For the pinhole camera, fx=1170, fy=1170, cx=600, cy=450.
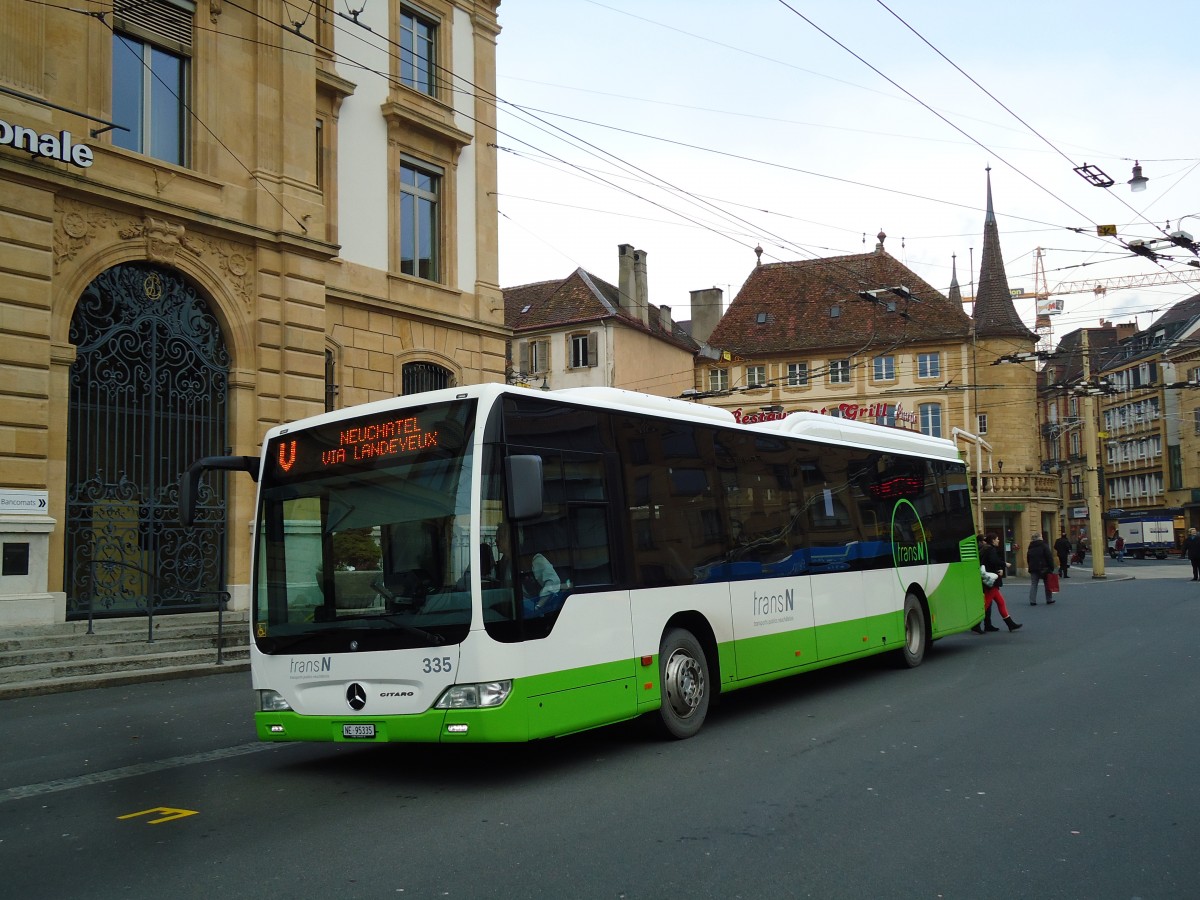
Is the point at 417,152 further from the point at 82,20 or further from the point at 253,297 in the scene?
the point at 82,20

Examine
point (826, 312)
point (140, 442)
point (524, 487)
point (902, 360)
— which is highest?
point (826, 312)

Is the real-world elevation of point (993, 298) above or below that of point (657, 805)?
above

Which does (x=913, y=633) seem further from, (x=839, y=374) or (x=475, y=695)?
(x=839, y=374)

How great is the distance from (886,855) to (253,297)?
16.8m

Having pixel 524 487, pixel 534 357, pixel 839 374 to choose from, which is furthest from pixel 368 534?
pixel 839 374

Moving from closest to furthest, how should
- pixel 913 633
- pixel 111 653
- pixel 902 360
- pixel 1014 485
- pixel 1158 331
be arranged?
pixel 913 633, pixel 111 653, pixel 1014 485, pixel 902 360, pixel 1158 331

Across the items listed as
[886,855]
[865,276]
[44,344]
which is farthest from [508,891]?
[865,276]

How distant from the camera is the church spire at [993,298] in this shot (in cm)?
6384

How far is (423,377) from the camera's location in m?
24.9

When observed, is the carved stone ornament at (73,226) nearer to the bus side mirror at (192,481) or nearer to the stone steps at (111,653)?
the stone steps at (111,653)

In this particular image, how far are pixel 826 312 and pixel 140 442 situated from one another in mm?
53765

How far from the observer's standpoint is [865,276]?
2586 inches

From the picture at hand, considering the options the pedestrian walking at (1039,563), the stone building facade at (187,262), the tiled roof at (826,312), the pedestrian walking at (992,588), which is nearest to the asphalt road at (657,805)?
the stone building facade at (187,262)

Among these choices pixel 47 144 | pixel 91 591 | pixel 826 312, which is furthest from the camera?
pixel 826 312
